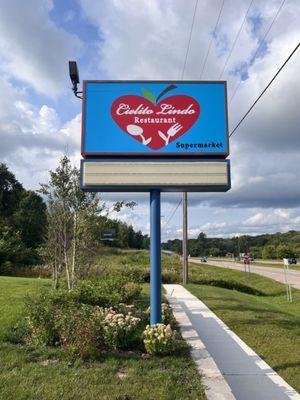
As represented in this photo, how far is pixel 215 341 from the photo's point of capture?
320 inches

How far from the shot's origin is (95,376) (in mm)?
5203

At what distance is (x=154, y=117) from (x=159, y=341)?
13.5 feet

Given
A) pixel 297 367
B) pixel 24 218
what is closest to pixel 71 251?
pixel 297 367

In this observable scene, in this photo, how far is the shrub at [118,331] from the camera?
6492 mm

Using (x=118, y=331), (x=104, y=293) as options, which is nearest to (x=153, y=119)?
(x=118, y=331)

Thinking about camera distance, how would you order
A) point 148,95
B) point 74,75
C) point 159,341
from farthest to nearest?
1. point 74,75
2. point 148,95
3. point 159,341

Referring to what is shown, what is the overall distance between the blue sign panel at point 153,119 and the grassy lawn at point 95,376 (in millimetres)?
3658

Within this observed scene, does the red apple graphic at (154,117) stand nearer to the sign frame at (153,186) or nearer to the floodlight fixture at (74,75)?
the sign frame at (153,186)

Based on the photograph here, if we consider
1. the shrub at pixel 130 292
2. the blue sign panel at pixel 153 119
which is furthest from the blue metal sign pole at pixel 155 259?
the shrub at pixel 130 292

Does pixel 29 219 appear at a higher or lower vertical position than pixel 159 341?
higher

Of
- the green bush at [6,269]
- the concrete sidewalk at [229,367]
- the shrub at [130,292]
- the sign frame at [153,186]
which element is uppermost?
the sign frame at [153,186]

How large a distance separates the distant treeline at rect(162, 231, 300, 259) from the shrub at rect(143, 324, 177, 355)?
90.6m

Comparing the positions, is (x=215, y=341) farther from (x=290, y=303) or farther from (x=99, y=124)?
(x=290, y=303)

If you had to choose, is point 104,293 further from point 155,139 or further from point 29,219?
point 29,219
